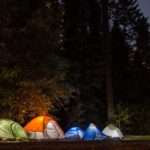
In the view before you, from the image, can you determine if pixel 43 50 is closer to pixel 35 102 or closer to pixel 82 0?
pixel 35 102

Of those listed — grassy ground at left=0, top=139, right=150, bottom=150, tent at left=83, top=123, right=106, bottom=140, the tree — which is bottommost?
grassy ground at left=0, top=139, right=150, bottom=150

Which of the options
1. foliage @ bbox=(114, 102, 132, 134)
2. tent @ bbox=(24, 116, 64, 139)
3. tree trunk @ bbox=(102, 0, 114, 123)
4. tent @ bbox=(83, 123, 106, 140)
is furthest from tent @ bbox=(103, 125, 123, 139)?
tree trunk @ bbox=(102, 0, 114, 123)

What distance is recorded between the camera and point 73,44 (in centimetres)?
4172

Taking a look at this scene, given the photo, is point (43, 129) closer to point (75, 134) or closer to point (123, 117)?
point (75, 134)

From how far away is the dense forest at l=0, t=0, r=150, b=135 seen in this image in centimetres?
2973

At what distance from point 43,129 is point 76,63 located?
1404cm

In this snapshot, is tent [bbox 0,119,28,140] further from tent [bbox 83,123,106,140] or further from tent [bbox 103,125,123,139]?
tent [bbox 103,125,123,139]

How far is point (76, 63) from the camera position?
4062 cm

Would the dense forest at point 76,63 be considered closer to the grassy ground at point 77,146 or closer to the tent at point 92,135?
the tent at point 92,135

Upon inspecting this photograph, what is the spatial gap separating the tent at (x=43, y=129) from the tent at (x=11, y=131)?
195 centimetres

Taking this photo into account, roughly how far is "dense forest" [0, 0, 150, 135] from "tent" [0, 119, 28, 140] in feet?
14.4

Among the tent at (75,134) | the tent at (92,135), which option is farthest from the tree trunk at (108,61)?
the tent at (92,135)

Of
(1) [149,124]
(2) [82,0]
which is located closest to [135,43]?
(2) [82,0]

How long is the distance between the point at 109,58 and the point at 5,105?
44.3ft
